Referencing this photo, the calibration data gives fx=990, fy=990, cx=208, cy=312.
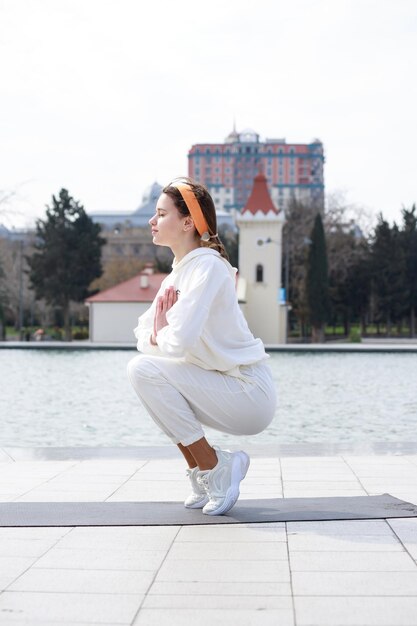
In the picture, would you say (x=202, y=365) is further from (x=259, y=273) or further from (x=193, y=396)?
(x=259, y=273)

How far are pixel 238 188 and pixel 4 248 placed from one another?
93113 millimetres

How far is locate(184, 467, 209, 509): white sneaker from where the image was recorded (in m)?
4.67

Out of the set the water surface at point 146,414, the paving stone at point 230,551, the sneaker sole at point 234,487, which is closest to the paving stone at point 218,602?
the paving stone at point 230,551

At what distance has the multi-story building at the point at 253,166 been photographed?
153750mm

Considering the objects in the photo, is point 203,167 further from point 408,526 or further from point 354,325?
point 408,526

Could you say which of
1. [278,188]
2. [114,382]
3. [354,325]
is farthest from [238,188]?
[114,382]

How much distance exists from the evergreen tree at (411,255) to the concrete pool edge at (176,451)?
5062 cm

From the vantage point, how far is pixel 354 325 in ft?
238

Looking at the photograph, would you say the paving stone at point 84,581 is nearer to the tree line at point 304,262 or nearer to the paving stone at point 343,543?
the paving stone at point 343,543

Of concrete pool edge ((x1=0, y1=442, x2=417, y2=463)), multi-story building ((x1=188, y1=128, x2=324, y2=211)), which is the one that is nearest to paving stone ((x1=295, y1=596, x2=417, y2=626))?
concrete pool edge ((x1=0, y1=442, x2=417, y2=463))

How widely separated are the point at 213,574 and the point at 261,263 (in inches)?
1816

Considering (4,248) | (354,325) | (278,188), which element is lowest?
(354,325)

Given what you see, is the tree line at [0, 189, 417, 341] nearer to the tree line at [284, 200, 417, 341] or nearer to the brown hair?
the tree line at [284, 200, 417, 341]

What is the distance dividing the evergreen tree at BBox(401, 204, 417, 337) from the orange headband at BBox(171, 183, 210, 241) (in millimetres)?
53695
